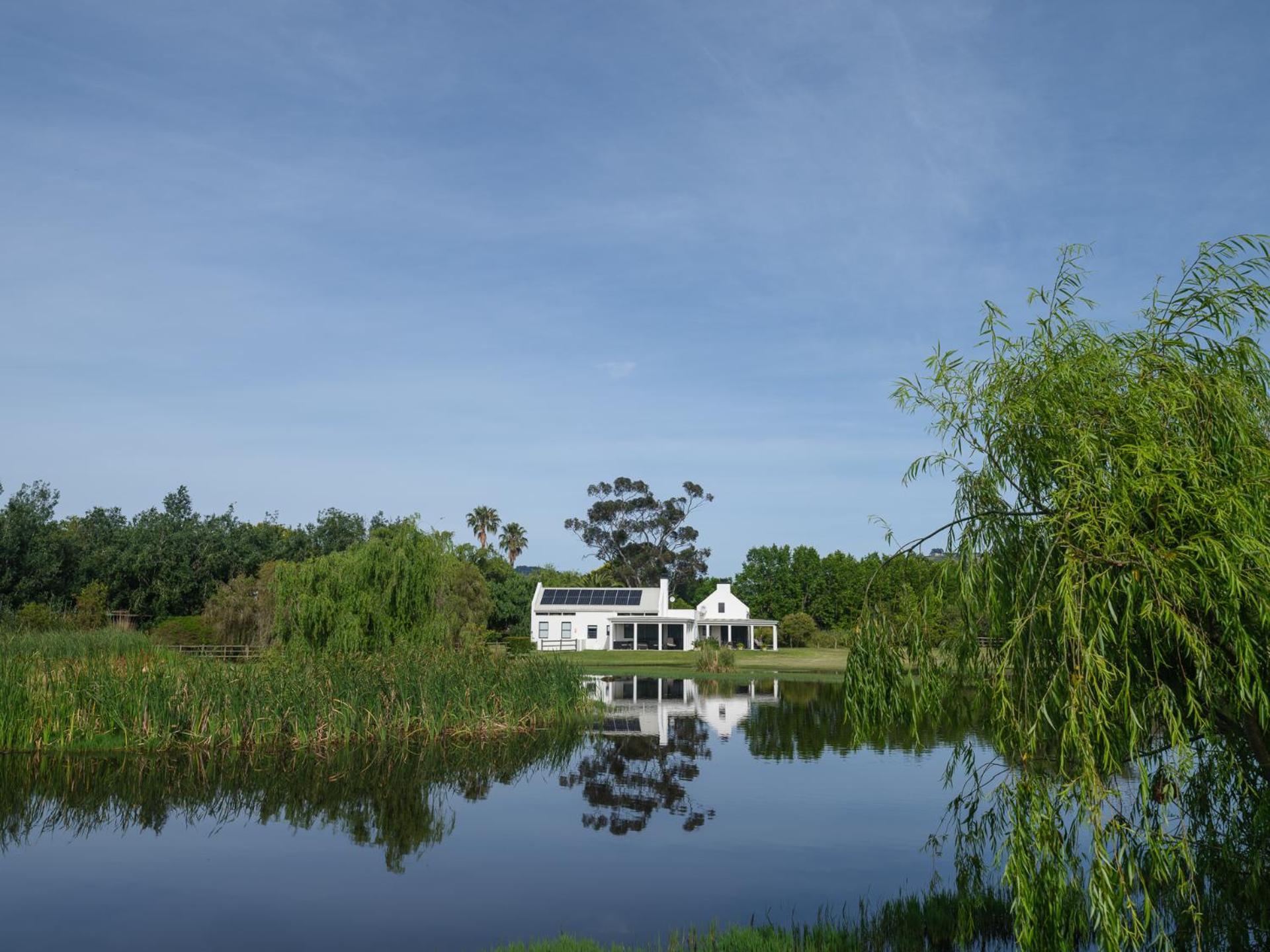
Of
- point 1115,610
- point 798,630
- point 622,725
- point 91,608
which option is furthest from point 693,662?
point 1115,610

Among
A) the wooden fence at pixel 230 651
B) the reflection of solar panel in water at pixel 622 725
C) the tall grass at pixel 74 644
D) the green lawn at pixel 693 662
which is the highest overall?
the tall grass at pixel 74 644

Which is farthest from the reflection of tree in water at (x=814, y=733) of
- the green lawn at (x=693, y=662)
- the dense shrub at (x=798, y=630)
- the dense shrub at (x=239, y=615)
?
the dense shrub at (x=798, y=630)

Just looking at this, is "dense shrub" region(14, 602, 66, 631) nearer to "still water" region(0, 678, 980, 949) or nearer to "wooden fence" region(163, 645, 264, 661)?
"wooden fence" region(163, 645, 264, 661)

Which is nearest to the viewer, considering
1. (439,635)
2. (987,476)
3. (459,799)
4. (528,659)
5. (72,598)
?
(987,476)

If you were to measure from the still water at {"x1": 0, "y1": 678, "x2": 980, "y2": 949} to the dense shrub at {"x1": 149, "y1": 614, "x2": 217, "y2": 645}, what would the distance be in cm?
3370

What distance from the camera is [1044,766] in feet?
22.4

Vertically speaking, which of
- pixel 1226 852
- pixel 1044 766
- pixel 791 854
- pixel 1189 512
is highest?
pixel 1189 512

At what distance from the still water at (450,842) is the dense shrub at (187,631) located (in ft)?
111

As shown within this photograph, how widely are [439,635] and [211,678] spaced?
10.7 metres

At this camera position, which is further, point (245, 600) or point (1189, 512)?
point (245, 600)

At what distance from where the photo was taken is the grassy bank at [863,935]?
29.8ft

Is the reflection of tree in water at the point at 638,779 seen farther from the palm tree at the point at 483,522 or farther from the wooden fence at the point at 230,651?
the palm tree at the point at 483,522

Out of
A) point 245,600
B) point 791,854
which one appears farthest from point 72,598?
point 791,854

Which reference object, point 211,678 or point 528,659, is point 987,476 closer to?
point 211,678
